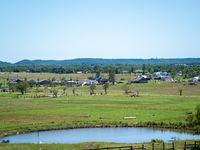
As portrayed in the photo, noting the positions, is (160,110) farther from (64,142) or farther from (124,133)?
(64,142)

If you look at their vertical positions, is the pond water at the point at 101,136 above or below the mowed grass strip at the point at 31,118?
below

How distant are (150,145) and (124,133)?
875cm

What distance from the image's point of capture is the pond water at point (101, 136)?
36562 mm

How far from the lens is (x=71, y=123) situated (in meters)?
44.8

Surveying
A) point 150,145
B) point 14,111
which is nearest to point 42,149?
point 150,145

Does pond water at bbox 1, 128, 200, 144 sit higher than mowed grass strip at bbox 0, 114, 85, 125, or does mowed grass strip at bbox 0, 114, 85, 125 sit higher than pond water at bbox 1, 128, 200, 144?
mowed grass strip at bbox 0, 114, 85, 125

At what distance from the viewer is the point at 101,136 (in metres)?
38.5

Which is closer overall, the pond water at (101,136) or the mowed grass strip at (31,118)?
the pond water at (101,136)

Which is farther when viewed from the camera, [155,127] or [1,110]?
[1,110]

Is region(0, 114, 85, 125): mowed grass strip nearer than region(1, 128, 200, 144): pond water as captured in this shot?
No

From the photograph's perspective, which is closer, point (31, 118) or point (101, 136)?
point (101, 136)

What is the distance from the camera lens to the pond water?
3656 cm

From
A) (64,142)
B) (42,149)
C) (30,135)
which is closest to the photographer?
(42,149)

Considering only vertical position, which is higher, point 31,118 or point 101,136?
point 31,118
